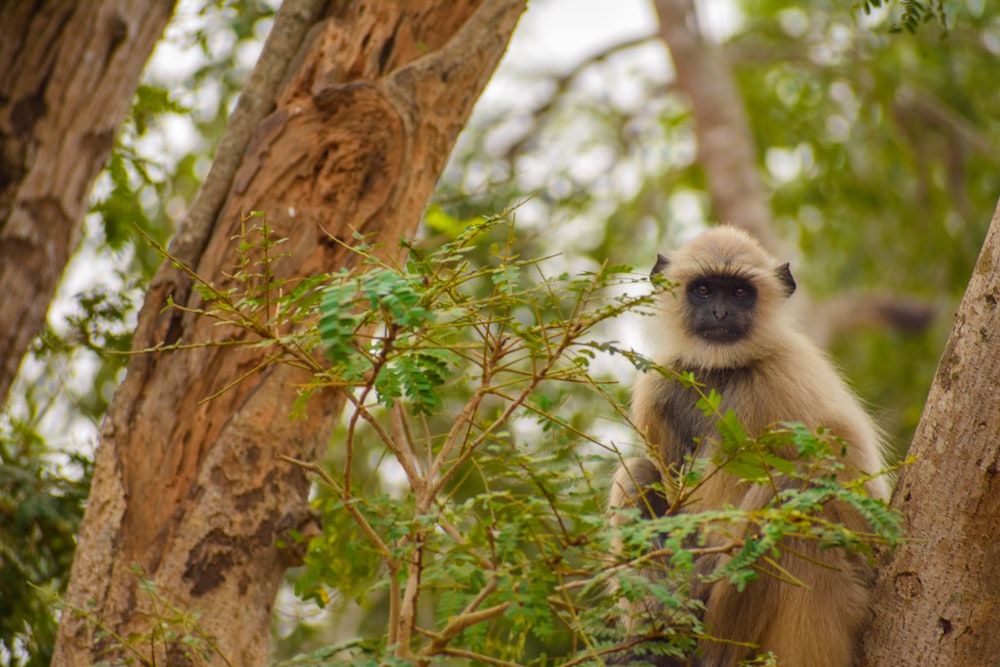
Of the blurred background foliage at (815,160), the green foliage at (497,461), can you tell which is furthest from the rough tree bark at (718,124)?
the green foliage at (497,461)

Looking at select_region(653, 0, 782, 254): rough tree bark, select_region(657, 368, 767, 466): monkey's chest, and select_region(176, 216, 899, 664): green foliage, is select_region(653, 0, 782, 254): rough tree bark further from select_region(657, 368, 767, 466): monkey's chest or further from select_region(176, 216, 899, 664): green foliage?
select_region(176, 216, 899, 664): green foliage

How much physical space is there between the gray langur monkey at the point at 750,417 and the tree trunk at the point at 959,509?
0.28 metres

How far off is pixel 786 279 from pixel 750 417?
735mm

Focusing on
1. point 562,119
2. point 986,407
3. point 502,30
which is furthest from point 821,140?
point 986,407

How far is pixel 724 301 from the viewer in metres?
4.16

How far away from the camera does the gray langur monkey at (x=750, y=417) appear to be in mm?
3330

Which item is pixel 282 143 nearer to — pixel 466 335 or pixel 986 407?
pixel 466 335

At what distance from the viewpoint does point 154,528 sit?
10.4 ft

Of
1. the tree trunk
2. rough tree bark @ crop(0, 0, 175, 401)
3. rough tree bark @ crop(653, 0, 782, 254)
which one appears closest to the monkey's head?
the tree trunk

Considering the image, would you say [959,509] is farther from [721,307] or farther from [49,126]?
[49,126]

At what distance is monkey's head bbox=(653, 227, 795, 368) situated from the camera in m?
4.07

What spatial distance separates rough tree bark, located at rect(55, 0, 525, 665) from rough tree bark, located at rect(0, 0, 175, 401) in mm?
619

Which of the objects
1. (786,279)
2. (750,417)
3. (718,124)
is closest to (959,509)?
→ (750,417)

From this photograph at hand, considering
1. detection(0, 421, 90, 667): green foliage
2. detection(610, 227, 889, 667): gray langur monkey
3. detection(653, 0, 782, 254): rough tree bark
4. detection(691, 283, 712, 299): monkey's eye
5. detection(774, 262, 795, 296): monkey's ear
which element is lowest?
detection(0, 421, 90, 667): green foliage
